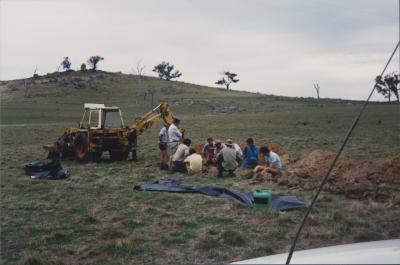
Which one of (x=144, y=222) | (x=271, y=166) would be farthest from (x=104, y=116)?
(x=144, y=222)

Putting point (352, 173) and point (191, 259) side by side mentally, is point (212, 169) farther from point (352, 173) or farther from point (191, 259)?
point (191, 259)

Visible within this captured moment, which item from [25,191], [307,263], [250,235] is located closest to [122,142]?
[25,191]

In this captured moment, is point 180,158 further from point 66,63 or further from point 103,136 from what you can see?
point 66,63

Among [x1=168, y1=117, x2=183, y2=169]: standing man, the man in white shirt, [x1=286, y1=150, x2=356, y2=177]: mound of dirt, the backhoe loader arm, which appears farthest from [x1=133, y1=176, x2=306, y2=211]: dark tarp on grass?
the backhoe loader arm

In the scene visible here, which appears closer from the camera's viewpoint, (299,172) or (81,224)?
(81,224)

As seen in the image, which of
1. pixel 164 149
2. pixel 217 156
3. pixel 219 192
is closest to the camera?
pixel 219 192

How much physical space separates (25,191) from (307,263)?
31.8 feet

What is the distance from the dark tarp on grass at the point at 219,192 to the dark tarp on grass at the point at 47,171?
294cm

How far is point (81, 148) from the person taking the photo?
16297 millimetres

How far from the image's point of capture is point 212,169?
12.9 meters

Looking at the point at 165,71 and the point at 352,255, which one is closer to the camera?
the point at 352,255

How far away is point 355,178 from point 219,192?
3.23m

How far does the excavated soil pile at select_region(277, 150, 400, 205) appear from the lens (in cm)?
948

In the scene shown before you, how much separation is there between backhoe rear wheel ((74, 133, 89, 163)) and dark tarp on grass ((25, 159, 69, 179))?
269 centimetres
